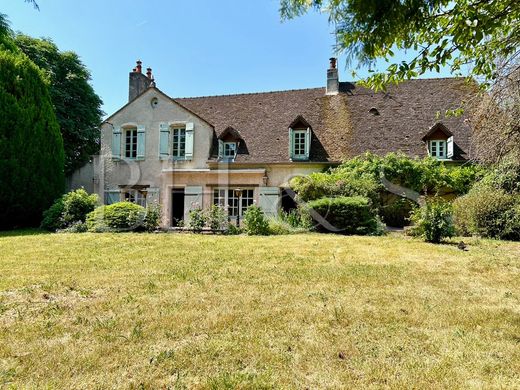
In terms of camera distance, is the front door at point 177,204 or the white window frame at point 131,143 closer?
the front door at point 177,204

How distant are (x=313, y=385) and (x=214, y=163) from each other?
15362 millimetres

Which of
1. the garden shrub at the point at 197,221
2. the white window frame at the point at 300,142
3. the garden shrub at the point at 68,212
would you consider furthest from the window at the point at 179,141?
the garden shrub at the point at 197,221

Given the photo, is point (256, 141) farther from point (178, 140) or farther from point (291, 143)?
point (178, 140)

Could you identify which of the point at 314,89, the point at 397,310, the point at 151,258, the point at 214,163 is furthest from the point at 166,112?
the point at 397,310

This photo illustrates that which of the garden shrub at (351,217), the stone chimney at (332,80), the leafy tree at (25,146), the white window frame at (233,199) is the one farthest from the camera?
the stone chimney at (332,80)

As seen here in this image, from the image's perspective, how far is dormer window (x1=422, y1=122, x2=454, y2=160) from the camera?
15640 mm

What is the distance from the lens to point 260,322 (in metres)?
3.88

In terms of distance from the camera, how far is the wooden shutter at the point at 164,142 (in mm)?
18017

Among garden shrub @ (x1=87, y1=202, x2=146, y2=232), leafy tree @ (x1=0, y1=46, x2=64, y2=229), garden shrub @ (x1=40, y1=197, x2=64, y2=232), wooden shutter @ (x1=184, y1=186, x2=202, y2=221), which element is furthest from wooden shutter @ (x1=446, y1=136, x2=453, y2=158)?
leafy tree @ (x1=0, y1=46, x2=64, y2=229)

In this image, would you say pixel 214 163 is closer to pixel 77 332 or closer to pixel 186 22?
pixel 186 22

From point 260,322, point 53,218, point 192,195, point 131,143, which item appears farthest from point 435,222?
point 131,143

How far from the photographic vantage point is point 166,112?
18.3 metres

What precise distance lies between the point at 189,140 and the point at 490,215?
42.9 feet

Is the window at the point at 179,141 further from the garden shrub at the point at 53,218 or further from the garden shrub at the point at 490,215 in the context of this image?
the garden shrub at the point at 490,215
